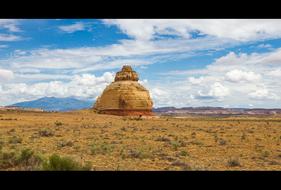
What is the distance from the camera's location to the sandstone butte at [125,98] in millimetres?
68938

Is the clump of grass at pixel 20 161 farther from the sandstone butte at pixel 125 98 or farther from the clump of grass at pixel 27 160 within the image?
the sandstone butte at pixel 125 98

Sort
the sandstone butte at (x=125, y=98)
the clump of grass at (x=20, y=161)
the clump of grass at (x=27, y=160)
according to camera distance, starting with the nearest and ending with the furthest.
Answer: the clump of grass at (x=27, y=160) < the clump of grass at (x=20, y=161) < the sandstone butte at (x=125, y=98)

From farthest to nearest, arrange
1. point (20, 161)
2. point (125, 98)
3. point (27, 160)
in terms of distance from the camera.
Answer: point (125, 98) → point (27, 160) → point (20, 161)

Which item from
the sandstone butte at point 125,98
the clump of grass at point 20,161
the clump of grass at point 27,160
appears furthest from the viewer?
the sandstone butte at point 125,98

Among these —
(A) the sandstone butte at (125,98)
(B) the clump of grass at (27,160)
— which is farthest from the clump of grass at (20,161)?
(A) the sandstone butte at (125,98)

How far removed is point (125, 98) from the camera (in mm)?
68688

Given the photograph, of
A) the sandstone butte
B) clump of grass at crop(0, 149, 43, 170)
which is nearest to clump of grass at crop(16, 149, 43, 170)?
clump of grass at crop(0, 149, 43, 170)

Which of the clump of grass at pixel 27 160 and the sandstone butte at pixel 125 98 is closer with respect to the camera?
the clump of grass at pixel 27 160

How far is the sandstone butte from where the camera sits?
6894 cm

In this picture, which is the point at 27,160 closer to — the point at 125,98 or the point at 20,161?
the point at 20,161

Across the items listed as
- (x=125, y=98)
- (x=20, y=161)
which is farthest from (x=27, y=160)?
(x=125, y=98)
